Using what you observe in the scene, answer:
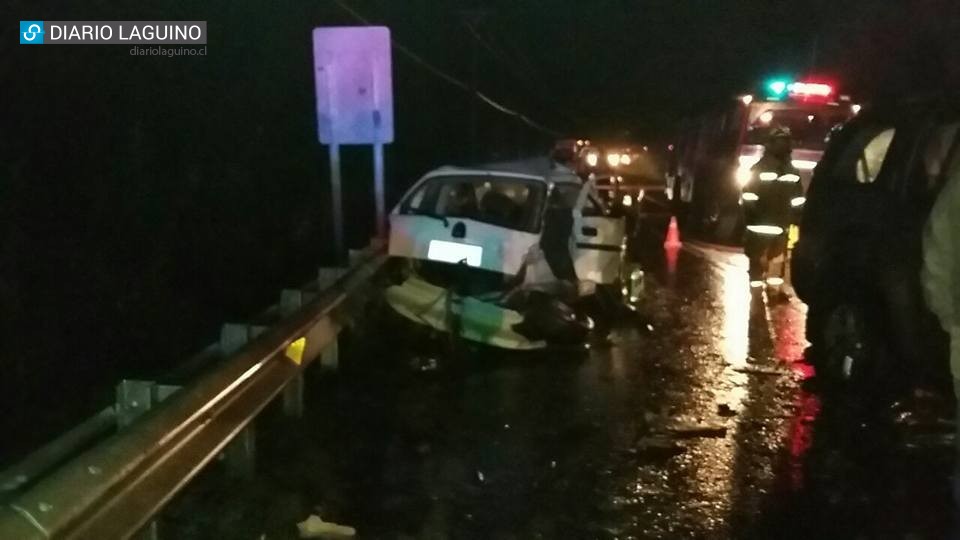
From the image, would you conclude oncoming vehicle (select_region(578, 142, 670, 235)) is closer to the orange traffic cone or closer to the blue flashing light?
the orange traffic cone

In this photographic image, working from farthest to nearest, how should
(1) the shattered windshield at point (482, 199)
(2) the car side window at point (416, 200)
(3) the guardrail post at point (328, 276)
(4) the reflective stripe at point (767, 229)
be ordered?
(4) the reflective stripe at point (767, 229)
(2) the car side window at point (416, 200)
(1) the shattered windshield at point (482, 199)
(3) the guardrail post at point (328, 276)

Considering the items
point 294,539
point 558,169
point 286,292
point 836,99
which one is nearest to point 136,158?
point 558,169

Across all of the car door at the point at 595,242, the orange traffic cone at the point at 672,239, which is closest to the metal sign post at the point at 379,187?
the car door at the point at 595,242

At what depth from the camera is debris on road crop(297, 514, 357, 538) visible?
567cm

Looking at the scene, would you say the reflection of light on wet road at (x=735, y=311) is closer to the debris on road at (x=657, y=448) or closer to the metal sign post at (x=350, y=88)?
the debris on road at (x=657, y=448)

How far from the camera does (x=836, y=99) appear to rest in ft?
67.0

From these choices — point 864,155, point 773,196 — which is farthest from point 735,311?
point 864,155

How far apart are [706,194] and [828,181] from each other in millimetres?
12807

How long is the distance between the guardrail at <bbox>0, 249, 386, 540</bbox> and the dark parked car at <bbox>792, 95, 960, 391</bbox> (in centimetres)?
354

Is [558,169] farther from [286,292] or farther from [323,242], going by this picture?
[323,242]

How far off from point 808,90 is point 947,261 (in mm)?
15599

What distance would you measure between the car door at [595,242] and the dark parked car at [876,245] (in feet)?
8.34

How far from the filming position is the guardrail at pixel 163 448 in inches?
151

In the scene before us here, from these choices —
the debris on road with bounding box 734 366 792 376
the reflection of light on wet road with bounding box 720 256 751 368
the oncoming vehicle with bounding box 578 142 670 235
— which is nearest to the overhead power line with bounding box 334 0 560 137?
the oncoming vehicle with bounding box 578 142 670 235
